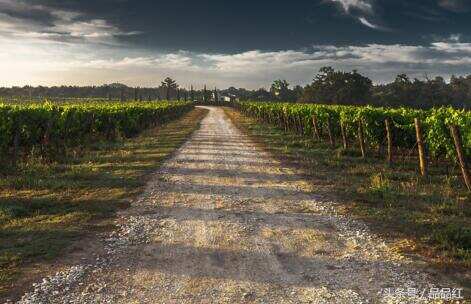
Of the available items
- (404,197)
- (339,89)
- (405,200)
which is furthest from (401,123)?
(339,89)

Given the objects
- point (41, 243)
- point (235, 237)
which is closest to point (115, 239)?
point (41, 243)

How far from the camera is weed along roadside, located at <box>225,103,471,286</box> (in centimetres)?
841

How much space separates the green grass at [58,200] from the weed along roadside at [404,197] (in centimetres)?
598

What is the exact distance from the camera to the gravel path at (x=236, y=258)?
21.0ft

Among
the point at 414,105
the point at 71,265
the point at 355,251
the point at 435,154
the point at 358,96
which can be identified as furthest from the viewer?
the point at 358,96

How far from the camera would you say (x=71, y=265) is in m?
7.48

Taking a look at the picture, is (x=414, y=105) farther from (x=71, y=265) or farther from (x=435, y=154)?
(x=71, y=265)

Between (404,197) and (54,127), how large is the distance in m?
17.0

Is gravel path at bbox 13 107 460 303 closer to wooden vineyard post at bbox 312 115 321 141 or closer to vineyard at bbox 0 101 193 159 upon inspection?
vineyard at bbox 0 101 193 159

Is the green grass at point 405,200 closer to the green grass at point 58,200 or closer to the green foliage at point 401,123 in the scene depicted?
the green foliage at point 401,123

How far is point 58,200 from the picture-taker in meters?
12.0

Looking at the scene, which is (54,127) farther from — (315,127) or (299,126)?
(299,126)

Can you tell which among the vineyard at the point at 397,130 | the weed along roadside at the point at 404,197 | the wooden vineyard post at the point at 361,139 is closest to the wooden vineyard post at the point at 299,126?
the vineyard at the point at 397,130

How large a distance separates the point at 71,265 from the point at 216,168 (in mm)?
10274
